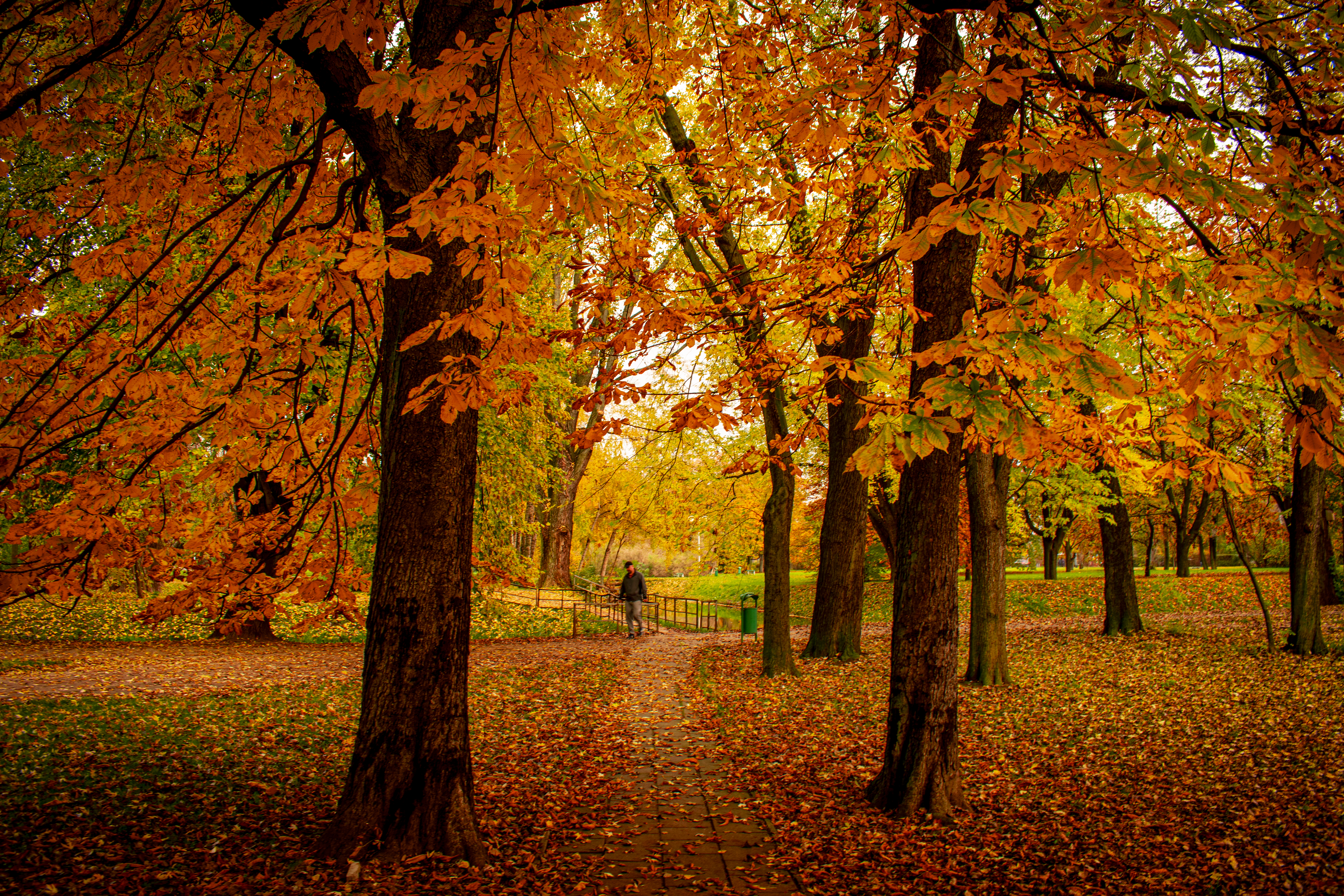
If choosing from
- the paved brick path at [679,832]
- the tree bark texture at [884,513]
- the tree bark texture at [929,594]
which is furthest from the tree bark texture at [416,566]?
the tree bark texture at [884,513]

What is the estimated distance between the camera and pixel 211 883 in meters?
3.42

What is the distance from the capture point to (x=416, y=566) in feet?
12.5

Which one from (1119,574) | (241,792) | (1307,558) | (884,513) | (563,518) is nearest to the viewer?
(241,792)

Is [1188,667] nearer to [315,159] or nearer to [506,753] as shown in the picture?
[506,753]

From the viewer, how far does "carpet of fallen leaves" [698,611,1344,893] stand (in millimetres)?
4039

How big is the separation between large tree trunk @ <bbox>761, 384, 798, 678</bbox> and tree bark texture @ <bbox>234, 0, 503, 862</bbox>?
6367 mm

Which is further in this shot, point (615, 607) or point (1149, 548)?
point (1149, 548)

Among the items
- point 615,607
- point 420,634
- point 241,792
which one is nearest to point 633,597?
point 615,607

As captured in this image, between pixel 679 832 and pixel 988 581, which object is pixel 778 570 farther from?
pixel 679 832

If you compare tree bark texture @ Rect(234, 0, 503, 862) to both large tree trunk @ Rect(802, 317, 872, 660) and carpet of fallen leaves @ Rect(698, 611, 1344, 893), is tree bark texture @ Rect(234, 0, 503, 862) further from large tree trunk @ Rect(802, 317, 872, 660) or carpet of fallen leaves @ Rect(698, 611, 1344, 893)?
large tree trunk @ Rect(802, 317, 872, 660)

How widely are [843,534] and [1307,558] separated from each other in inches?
274

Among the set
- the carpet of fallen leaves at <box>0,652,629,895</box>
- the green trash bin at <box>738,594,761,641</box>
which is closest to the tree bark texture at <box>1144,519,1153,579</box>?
the green trash bin at <box>738,594,761,641</box>

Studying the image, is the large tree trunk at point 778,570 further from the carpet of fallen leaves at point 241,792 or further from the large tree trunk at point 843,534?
the carpet of fallen leaves at point 241,792

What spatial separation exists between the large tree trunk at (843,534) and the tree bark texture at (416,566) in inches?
263
